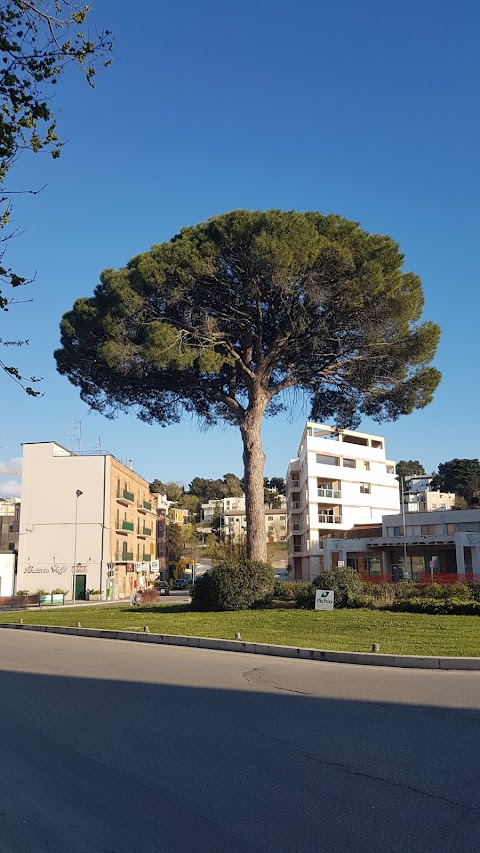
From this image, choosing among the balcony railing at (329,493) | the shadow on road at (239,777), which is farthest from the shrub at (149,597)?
the balcony railing at (329,493)

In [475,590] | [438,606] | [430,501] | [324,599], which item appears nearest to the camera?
[438,606]

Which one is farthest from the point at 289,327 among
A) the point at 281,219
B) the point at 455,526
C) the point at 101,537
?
the point at 101,537

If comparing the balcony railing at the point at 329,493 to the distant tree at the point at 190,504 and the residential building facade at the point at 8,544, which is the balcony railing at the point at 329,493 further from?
Answer: the distant tree at the point at 190,504

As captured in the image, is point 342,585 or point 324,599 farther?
point 342,585

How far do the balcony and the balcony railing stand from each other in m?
16.8

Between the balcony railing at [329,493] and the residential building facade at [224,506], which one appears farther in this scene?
the residential building facade at [224,506]

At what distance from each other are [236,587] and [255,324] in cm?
984

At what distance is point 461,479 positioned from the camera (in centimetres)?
11125

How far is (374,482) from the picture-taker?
2596 inches

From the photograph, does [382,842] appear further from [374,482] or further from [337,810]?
[374,482]

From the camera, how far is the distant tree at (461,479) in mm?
106375

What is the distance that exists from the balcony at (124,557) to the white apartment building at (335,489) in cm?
1498

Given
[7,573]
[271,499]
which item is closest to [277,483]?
[271,499]

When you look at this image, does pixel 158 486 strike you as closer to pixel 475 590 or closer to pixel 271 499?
pixel 271 499
